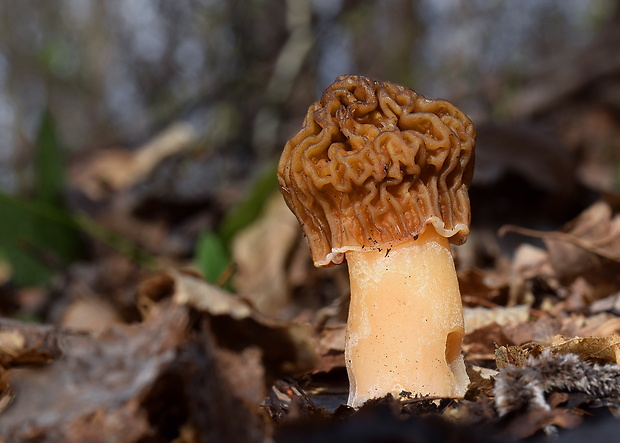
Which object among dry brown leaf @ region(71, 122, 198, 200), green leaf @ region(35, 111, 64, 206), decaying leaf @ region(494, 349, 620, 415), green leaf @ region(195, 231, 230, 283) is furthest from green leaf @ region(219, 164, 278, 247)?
decaying leaf @ region(494, 349, 620, 415)

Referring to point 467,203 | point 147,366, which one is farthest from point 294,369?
point 467,203

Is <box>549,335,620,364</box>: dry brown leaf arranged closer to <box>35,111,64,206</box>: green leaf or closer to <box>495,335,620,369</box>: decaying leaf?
<box>495,335,620,369</box>: decaying leaf

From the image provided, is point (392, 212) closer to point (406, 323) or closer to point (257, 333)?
point (406, 323)

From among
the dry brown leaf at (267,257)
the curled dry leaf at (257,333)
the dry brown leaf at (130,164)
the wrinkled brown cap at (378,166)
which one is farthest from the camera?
the dry brown leaf at (130,164)

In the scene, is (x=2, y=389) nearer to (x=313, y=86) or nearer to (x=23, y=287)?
(x=23, y=287)

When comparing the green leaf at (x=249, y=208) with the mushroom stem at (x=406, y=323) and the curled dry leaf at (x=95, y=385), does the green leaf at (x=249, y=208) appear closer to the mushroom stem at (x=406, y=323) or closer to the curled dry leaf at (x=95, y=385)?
the mushroom stem at (x=406, y=323)

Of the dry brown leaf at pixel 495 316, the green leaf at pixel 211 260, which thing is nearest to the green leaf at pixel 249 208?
the green leaf at pixel 211 260
